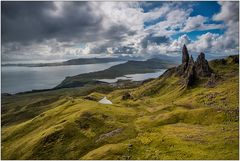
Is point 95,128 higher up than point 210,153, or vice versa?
point 210,153

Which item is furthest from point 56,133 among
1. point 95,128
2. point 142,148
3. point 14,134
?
point 14,134

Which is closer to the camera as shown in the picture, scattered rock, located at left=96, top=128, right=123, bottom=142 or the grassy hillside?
the grassy hillside

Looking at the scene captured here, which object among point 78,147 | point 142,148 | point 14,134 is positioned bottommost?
point 14,134

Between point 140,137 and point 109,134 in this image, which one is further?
point 109,134

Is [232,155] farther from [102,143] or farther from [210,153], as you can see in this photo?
[102,143]

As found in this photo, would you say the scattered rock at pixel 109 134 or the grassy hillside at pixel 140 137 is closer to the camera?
the grassy hillside at pixel 140 137

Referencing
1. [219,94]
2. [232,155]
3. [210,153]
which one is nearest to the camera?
[232,155]

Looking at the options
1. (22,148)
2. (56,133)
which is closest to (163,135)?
(56,133)

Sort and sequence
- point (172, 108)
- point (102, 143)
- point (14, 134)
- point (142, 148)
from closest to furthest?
1. point (142, 148)
2. point (102, 143)
3. point (172, 108)
4. point (14, 134)

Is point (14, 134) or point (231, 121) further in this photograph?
point (14, 134)

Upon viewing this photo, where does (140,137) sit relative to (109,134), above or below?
above
